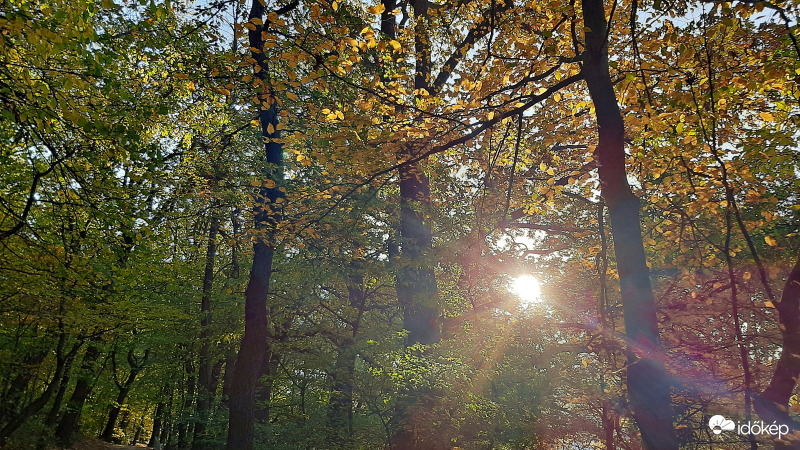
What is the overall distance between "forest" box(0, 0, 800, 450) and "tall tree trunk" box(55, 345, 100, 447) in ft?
0.35

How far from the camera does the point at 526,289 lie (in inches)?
520

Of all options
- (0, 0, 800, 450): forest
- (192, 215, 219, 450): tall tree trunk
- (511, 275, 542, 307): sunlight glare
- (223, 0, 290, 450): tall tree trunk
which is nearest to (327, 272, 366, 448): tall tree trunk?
(0, 0, 800, 450): forest

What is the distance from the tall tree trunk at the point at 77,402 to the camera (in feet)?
44.8

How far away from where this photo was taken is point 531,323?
38.8 ft

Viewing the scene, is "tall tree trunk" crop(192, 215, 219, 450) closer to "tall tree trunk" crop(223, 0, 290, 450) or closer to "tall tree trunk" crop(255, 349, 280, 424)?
"tall tree trunk" crop(255, 349, 280, 424)

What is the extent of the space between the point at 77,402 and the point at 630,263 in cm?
1723

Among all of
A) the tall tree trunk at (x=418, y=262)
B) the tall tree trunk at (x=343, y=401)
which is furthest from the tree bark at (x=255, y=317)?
the tall tree trunk at (x=418, y=262)

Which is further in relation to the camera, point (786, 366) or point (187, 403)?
point (187, 403)

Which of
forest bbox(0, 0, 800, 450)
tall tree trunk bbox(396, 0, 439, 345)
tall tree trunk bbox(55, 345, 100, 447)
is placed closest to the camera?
forest bbox(0, 0, 800, 450)

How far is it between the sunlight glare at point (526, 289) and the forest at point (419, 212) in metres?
0.09

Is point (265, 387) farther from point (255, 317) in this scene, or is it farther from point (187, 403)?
point (255, 317)

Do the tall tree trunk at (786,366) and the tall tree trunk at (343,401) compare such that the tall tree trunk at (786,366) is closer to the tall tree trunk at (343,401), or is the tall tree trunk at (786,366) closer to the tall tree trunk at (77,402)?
the tall tree trunk at (343,401)

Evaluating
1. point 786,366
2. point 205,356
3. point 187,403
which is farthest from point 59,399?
point 786,366

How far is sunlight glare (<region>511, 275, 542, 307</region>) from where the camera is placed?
12891mm
